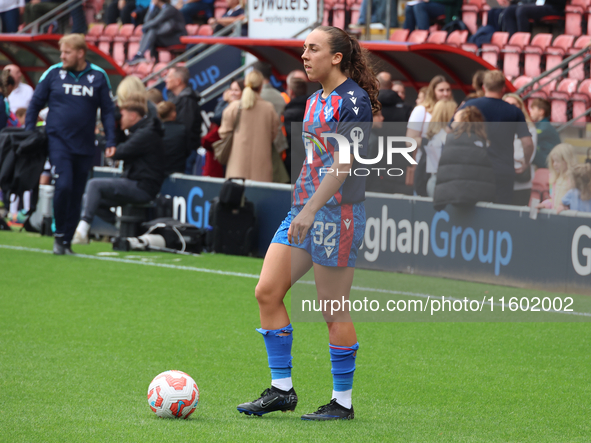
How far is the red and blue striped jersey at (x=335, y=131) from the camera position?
4145 millimetres

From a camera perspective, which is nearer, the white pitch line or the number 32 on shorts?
the number 32 on shorts

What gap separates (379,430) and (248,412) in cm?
65

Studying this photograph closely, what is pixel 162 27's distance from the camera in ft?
61.5

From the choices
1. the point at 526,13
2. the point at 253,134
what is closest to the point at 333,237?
the point at 253,134

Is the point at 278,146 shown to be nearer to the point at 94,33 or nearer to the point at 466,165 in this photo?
the point at 466,165

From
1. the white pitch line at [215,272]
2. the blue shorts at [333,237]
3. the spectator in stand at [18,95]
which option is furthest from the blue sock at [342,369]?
the spectator in stand at [18,95]

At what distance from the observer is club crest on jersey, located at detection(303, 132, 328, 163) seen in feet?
14.0

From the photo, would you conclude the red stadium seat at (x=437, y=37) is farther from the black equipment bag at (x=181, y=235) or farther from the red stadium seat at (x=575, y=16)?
the black equipment bag at (x=181, y=235)

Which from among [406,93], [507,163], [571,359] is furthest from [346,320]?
[406,93]

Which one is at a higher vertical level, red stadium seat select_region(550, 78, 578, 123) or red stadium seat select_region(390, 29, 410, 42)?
red stadium seat select_region(390, 29, 410, 42)

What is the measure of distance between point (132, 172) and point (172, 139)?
3.11 feet

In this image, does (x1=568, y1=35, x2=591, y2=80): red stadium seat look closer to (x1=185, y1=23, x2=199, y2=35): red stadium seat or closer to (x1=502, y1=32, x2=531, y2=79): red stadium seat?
(x1=502, y1=32, x2=531, y2=79): red stadium seat

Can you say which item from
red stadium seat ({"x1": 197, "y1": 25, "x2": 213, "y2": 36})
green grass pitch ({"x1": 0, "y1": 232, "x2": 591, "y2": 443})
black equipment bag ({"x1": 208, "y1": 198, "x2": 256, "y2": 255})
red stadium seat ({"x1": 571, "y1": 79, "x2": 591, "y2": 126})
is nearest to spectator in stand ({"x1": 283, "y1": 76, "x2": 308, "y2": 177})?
black equipment bag ({"x1": 208, "y1": 198, "x2": 256, "y2": 255})

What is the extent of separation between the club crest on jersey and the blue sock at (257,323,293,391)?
82 cm
